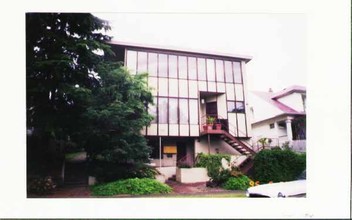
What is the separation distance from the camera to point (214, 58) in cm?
1435

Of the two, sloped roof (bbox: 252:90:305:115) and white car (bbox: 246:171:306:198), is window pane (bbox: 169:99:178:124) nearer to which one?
sloped roof (bbox: 252:90:305:115)

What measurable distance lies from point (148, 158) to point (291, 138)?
5917 mm

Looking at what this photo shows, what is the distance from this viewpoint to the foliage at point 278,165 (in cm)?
1166

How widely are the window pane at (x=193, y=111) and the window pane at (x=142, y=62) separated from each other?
2.61 m

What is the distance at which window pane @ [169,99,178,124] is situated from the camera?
1360 cm

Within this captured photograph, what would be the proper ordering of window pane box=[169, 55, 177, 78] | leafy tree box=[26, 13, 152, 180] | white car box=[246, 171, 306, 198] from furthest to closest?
window pane box=[169, 55, 177, 78] → leafy tree box=[26, 13, 152, 180] → white car box=[246, 171, 306, 198]

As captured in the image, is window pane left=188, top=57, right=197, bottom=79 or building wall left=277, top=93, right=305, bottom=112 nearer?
building wall left=277, top=93, right=305, bottom=112

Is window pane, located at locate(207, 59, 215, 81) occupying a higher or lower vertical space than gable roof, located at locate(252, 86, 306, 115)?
higher

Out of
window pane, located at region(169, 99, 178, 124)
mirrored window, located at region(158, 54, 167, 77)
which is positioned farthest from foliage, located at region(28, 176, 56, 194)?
mirrored window, located at region(158, 54, 167, 77)

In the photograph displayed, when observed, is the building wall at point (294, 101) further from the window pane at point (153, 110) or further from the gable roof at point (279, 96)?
the window pane at point (153, 110)

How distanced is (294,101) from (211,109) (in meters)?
3.73

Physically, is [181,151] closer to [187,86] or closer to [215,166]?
[215,166]
